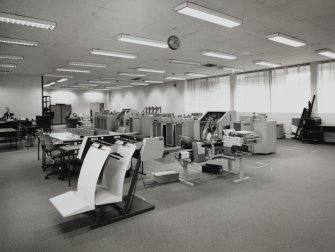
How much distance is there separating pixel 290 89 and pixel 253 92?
1.62 meters

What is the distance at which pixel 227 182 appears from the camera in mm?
4484

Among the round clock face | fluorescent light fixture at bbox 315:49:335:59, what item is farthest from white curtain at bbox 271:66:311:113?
the round clock face

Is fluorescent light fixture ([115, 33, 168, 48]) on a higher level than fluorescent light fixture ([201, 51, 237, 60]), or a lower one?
lower

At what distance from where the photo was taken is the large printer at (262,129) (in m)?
6.84

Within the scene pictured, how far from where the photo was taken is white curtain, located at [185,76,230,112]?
12.4 metres

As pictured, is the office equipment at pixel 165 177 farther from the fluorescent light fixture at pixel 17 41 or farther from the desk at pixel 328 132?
the desk at pixel 328 132

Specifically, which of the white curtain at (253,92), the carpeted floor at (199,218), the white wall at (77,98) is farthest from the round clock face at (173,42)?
the white wall at (77,98)

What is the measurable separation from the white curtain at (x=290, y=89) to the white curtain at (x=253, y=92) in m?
0.31

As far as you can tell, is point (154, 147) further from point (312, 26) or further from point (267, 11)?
point (312, 26)

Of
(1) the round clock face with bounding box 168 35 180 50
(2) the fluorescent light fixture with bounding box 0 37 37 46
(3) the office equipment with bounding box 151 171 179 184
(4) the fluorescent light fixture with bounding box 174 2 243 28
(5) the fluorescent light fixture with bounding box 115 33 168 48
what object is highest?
(2) the fluorescent light fixture with bounding box 0 37 37 46

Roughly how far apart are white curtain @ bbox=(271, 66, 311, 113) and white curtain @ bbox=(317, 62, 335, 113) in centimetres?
40

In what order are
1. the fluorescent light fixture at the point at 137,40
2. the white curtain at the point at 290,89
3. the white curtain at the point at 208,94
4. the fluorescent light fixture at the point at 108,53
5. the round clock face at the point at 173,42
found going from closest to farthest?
the round clock face at the point at 173,42, the fluorescent light fixture at the point at 137,40, the fluorescent light fixture at the point at 108,53, the white curtain at the point at 290,89, the white curtain at the point at 208,94

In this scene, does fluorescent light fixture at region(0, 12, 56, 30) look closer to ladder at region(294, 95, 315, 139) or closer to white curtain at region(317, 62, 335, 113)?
ladder at region(294, 95, 315, 139)

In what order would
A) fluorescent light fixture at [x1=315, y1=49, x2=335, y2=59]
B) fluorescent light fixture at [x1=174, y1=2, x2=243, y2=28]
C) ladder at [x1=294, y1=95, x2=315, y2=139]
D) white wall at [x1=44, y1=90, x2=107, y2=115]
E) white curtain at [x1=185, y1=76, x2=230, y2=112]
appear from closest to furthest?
1. fluorescent light fixture at [x1=174, y1=2, x2=243, y2=28]
2. fluorescent light fixture at [x1=315, y1=49, x2=335, y2=59]
3. ladder at [x1=294, y1=95, x2=315, y2=139]
4. white curtain at [x1=185, y1=76, x2=230, y2=112]
5. white wall at [x1=44, y1=90, x2=107, y2=115]
